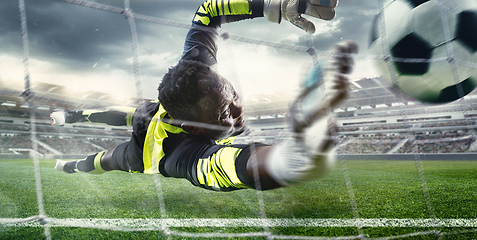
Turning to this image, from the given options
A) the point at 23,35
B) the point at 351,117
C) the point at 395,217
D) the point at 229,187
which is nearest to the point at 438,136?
the point at 351,117

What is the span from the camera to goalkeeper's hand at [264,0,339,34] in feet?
2.01

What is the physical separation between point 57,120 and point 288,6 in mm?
1409

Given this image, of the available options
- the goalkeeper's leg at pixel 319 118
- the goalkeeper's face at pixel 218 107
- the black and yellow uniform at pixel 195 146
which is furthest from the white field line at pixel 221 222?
the goalkeeper's leg at pixel 319 118

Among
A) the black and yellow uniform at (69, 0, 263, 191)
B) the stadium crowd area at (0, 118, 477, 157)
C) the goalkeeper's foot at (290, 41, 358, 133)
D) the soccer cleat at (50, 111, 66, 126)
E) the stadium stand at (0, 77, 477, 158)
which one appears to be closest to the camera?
the goalkeeper's foot at (290, 41, 358, 133)

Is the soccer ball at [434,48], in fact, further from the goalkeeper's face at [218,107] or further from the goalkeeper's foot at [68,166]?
the goalkeeper's foot at [68,166]

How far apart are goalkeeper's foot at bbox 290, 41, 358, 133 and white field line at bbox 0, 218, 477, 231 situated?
64cm

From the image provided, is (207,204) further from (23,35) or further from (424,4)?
(424,4)

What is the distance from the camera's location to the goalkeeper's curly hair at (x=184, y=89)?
0.68 meters

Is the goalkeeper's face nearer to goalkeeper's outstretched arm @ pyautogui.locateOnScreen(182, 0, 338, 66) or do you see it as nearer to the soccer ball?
goalkeeper's outstretched arm @ pyautogui.locateOnScreen(182, 0, 338, 66)

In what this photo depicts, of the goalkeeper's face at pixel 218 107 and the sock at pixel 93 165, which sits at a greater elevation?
the goalkeeper's face at pixel 218 107

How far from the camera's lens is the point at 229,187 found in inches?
20.3

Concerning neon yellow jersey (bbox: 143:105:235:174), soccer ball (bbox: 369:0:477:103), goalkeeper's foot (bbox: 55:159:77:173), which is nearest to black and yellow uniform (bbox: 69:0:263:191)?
neon yellow jersey (bbox: 143:105:235:174)

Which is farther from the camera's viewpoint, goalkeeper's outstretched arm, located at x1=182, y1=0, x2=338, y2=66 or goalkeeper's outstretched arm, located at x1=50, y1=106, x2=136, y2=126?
goalkeeper's outstretched arm, located at x1=50, y1=106, x2=136, y2=126

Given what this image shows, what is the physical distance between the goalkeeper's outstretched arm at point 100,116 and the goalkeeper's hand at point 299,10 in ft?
2.59
